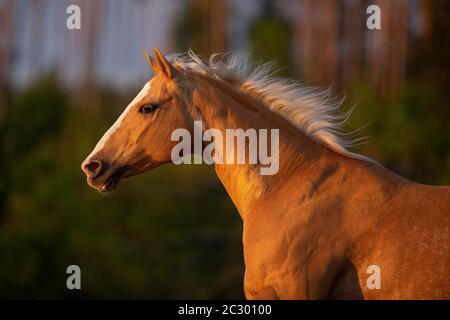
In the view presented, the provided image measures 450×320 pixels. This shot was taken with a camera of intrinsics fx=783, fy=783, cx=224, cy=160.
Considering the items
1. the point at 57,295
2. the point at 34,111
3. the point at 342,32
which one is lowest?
the point at 57,295

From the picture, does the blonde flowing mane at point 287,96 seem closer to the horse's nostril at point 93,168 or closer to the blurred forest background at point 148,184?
the horse's nostril at point 93,168

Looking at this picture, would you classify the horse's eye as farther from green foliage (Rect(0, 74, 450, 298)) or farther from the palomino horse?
green foliage (Rect(0, 74, 450, 298))

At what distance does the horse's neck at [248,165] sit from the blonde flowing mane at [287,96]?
72 mm

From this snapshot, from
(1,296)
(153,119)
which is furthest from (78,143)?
(153,119)

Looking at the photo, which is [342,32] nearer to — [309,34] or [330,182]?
[309,34]

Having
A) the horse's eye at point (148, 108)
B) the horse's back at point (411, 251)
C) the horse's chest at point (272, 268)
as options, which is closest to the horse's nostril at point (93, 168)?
the horse's eye at point (148, 108)

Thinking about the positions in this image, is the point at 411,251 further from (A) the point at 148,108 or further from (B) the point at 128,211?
(B) the point at 128,211

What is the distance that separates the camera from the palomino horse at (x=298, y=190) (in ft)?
15.5

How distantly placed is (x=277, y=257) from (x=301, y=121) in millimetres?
1078

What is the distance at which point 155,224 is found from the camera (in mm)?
21125

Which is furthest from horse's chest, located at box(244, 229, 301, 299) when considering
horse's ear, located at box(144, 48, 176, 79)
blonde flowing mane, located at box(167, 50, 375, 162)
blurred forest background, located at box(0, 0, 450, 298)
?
blurred forest background, located at box(0, 0, 450, 298)

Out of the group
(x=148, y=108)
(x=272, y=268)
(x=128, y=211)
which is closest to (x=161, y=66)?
(x=148, y=108)

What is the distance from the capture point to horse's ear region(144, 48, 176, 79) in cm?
526

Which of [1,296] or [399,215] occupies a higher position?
[399,215]
